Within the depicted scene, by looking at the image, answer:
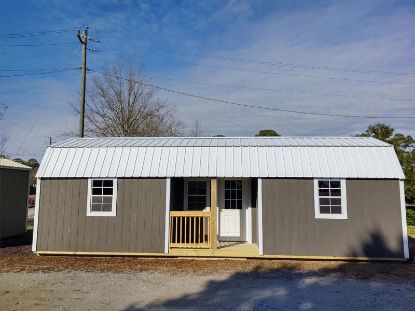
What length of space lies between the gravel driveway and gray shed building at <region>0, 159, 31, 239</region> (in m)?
5.84

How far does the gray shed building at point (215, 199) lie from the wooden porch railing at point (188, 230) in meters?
0.03

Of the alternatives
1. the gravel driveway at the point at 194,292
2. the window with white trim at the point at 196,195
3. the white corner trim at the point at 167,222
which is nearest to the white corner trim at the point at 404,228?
the gravel driveway at the point at 194,292

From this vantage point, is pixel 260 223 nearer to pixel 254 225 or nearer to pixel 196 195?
pixel 254 225

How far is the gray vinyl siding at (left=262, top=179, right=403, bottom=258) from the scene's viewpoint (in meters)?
10.5

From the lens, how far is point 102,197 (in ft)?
37.1

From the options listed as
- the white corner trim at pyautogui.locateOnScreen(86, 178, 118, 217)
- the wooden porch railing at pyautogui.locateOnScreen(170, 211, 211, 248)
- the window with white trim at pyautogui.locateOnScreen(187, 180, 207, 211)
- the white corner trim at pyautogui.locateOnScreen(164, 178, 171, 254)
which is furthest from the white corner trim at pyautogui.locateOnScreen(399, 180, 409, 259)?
the white corner trim at pyautogui.locateOnScreen(86, 178, 118, 217)

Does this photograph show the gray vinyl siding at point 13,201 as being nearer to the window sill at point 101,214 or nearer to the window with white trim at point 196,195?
the window sill at point 101,214

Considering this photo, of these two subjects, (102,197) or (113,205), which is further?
(102,197)

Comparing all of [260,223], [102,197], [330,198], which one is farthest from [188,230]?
[330,198]

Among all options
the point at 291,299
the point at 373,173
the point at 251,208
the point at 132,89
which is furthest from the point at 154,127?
the point at 291,299

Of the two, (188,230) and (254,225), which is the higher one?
(254,225)

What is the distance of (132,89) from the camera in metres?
30.9

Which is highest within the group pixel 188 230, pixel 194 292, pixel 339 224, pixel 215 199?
pixel 215 199

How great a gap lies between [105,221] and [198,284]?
4.13 metres
